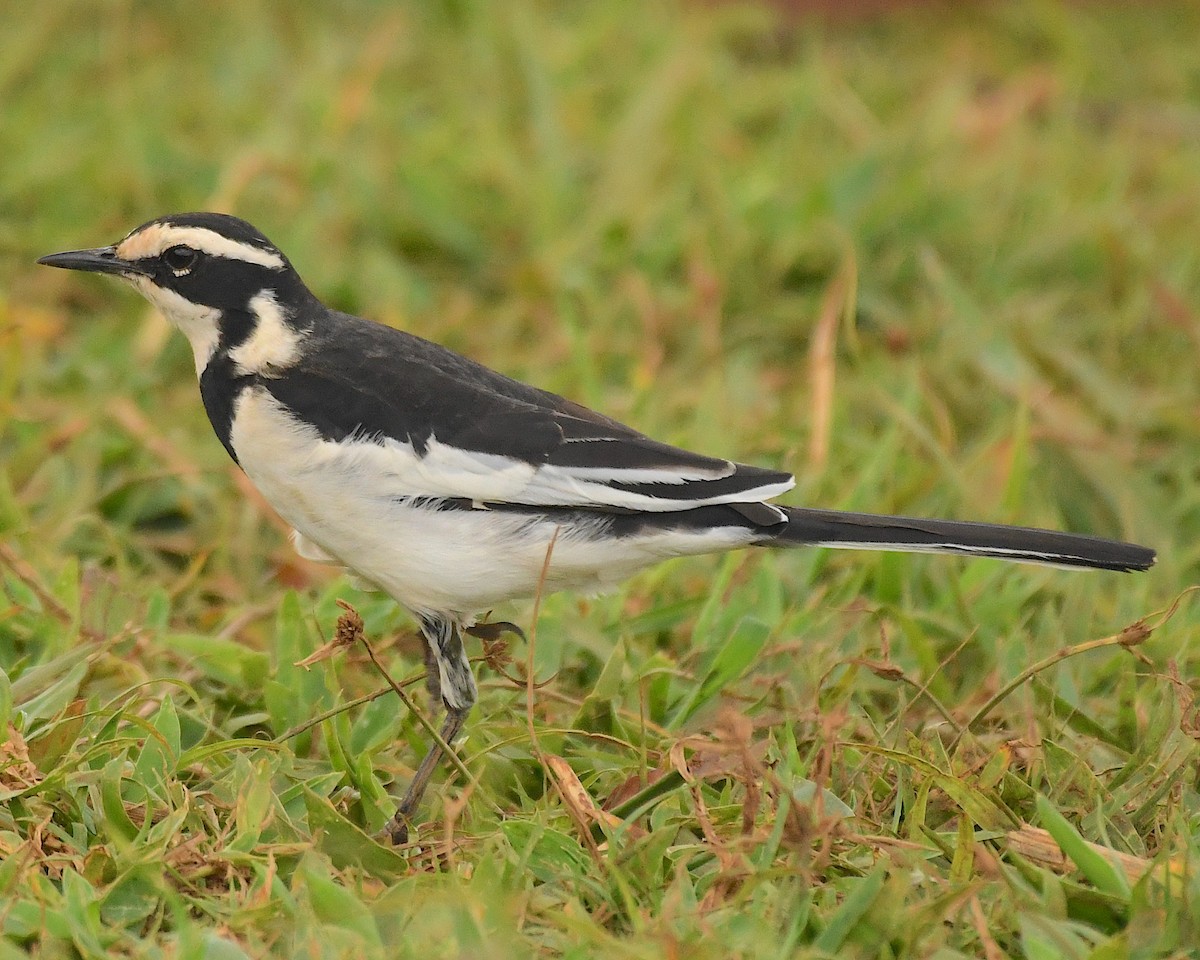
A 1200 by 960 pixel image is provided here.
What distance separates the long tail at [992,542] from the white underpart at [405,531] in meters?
0.28

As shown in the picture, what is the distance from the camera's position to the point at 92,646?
3850 mm

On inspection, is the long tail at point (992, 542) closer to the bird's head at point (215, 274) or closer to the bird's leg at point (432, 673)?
the bird's leg at point (432, 673)

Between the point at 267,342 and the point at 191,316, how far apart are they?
0.71 ft

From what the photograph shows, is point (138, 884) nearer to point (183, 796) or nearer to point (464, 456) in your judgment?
point (183, 796)

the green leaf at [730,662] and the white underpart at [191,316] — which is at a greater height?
the white underpart at [191,316]

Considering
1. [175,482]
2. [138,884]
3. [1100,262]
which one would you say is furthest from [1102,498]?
[138,884]

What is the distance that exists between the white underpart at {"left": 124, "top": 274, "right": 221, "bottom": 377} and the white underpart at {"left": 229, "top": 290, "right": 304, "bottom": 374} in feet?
0.28

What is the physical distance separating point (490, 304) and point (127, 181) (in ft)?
5.11

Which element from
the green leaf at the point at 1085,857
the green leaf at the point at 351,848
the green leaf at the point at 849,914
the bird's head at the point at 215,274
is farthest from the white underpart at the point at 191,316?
the green leaf at the point at 1085,857

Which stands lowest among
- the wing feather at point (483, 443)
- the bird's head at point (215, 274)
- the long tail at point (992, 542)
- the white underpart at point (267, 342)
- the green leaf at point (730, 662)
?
the green leaf at point (730, 662)

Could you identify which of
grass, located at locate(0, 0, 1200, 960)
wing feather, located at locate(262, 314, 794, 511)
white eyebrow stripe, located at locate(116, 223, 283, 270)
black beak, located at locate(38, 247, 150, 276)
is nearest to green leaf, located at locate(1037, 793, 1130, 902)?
grass, located at locate(0, 0, 1200, 960)

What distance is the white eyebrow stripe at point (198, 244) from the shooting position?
383 centimetres

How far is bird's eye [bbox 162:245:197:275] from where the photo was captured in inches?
151

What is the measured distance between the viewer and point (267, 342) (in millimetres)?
3820
